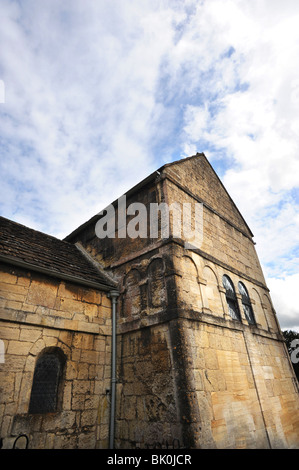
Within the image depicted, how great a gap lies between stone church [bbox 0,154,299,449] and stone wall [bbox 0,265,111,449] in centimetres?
2

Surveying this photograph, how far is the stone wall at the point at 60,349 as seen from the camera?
4.87m

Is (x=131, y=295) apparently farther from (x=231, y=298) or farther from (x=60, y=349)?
(x=231, y=298)

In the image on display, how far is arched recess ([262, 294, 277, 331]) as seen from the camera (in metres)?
9.68

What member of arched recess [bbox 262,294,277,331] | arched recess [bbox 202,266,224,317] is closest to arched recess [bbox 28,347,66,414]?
arched recess [bbox 202,266,224,317]

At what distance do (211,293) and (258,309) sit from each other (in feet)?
11.0

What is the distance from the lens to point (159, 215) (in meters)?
7.14

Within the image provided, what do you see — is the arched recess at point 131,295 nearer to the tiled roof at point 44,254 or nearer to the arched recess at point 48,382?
the tiled roof at point 44,254

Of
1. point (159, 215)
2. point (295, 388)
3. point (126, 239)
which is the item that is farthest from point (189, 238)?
point (295, 388)

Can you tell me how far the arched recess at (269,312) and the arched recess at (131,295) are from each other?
563cm

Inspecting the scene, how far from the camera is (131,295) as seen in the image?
23.2 feet

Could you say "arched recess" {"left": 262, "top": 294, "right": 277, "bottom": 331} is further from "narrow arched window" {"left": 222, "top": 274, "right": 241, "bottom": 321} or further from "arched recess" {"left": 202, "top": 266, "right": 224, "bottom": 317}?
"arched recess" {"left": 202, "top": 266, "right": 224, "bottom": 317}

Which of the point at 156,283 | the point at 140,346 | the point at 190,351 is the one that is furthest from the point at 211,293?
the point at 140,346

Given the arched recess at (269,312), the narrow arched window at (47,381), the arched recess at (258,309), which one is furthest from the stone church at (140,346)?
the arched recess at (269,312)
